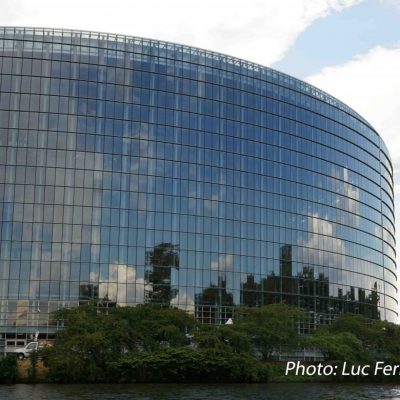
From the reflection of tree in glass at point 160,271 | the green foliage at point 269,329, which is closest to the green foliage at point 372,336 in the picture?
the green foliage at point 269,329

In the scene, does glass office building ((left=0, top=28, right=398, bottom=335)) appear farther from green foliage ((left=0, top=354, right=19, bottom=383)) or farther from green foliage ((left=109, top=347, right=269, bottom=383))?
green foliage ((left=109, top=347, right=269, bottom=383))

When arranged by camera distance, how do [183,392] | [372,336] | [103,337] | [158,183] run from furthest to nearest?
[158,183]
[372,336]
[103,337]
[183,392]

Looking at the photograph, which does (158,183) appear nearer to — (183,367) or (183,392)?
(183,367)

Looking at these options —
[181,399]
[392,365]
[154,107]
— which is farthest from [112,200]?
[181,399]

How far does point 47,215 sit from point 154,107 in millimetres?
24549

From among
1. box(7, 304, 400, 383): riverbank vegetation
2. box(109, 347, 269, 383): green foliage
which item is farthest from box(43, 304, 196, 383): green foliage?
box(109, 347, 269, 383): green foliage

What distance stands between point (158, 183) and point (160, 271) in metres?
13.9

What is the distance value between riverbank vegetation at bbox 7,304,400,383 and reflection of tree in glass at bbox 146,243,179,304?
20243mm

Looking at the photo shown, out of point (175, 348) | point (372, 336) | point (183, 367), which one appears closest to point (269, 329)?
point (372, 336)

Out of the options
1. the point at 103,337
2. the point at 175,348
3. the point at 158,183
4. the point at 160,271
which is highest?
the point at 158,183

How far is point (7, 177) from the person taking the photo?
9938 cm

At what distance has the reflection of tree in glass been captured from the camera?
4008 inches

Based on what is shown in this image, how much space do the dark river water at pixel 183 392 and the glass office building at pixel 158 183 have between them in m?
38.0

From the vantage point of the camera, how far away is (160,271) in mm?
102625
